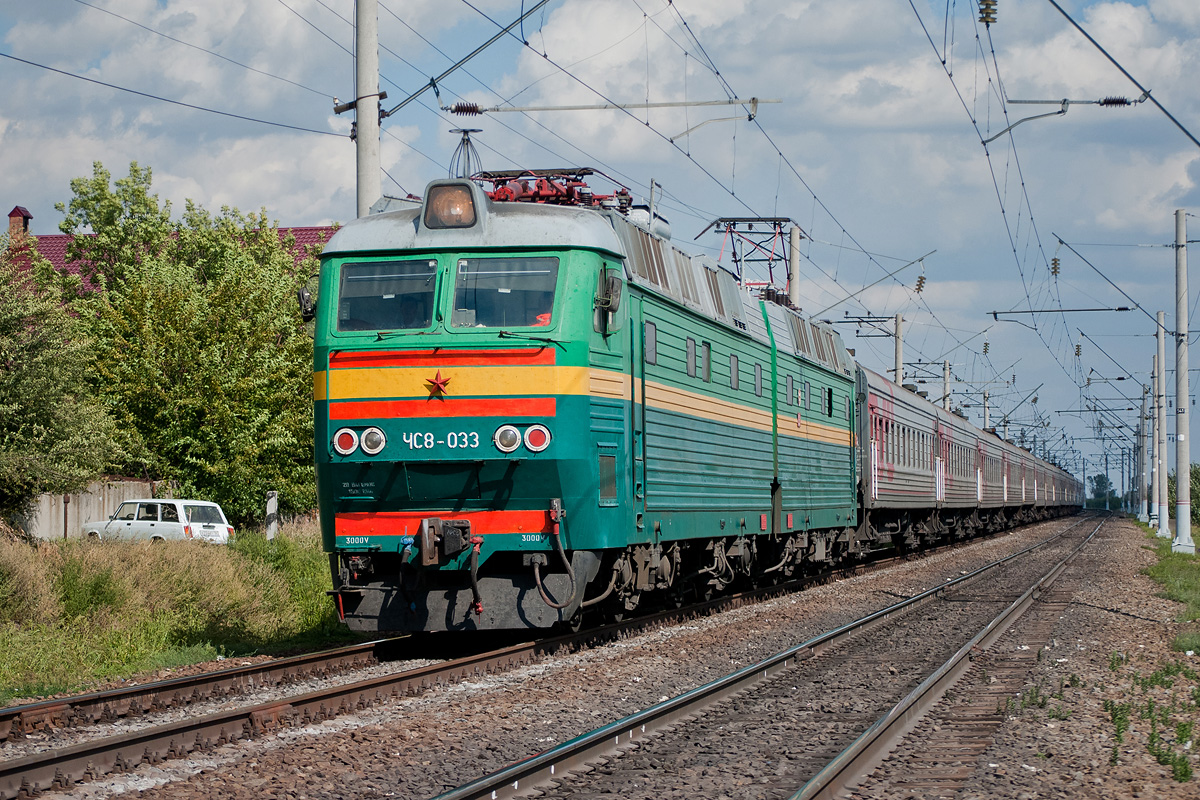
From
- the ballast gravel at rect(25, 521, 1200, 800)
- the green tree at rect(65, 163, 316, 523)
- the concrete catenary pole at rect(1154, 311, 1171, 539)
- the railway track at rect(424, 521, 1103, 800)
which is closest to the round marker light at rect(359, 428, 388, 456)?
the ballast gravel at rect(25, 521, 1200, 800)

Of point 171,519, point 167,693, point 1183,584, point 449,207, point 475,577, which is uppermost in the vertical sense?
point 449,207

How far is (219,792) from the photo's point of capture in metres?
6.54

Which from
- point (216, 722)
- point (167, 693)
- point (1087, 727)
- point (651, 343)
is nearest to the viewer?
point (216, 722)

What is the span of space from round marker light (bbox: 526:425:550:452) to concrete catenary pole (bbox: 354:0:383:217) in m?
4.25

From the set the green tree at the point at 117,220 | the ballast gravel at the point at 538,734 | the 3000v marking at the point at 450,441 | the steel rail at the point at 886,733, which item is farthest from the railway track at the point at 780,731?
the green tree at the point at 117,220

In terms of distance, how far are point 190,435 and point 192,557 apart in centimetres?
1292

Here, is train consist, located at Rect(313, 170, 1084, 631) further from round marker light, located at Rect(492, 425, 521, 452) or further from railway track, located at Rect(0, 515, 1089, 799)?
railway track, located at Rect(0, 515, 1089, 799)

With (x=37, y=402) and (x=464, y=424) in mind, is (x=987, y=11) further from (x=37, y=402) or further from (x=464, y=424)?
(x=37, y=402)

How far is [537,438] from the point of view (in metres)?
11.0

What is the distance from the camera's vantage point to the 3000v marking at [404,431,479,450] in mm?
11000

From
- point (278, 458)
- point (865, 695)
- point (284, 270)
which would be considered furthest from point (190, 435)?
point (865, 695)

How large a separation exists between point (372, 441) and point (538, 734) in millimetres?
3720

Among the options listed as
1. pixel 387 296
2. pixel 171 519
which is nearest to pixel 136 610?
pixel 387 296

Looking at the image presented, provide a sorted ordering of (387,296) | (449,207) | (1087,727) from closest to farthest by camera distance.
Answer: (1087,727) → (387,296) → (449,207)
